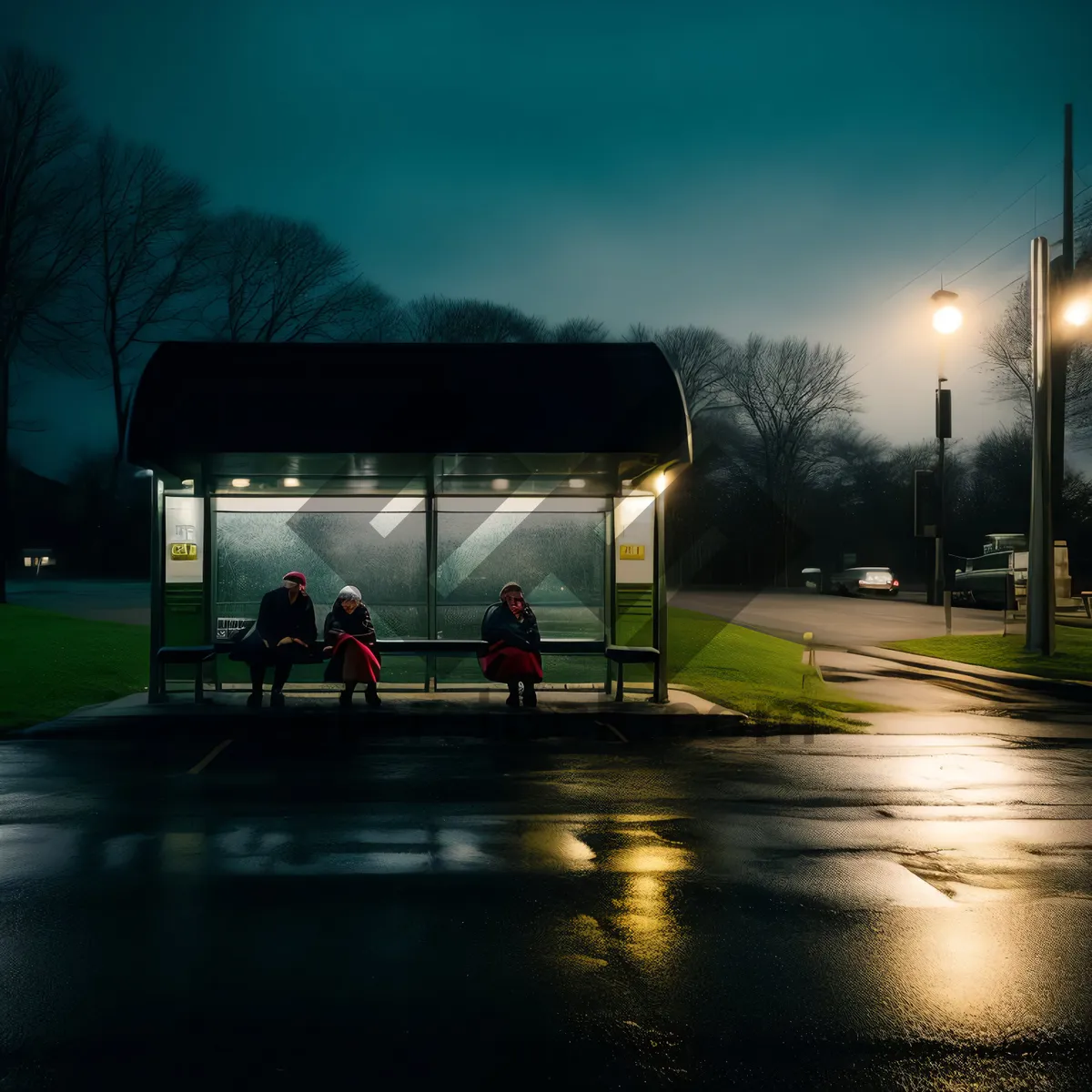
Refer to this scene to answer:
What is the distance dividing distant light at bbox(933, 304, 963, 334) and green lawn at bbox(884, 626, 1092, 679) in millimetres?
6148

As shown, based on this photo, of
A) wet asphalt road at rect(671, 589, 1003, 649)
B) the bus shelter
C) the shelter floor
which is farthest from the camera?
wet asphalt road at rect(671, 589, 1003, 649)

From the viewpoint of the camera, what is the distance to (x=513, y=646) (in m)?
12.6

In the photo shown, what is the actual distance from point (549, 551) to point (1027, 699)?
688 centimetres

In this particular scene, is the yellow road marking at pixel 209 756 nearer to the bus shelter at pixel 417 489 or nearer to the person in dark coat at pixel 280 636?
the person in dark coat at pixel 280 636

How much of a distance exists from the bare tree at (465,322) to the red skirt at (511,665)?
37.4 m

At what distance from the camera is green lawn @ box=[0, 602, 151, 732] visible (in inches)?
514

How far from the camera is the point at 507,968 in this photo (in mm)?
4375

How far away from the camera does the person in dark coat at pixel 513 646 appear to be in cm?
1249

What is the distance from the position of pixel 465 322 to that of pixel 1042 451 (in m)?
35.5

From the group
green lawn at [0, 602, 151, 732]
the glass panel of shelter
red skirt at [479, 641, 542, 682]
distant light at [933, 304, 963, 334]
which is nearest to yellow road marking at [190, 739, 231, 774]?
green lawn at [0, 602, 151, 732]

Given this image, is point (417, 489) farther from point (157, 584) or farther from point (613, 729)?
point (613, 729)

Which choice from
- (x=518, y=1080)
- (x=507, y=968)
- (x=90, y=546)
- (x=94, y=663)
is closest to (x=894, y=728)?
(x=507, y=968)

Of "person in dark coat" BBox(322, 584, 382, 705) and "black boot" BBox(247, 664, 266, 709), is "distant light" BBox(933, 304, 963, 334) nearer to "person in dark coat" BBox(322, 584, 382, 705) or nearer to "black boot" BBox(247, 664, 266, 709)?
"person in dark coat" BBox(322, 584, 382, 705)

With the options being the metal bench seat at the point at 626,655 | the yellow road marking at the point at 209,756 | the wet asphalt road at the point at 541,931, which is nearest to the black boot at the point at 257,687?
the yellow road marking at the point at 209,756
